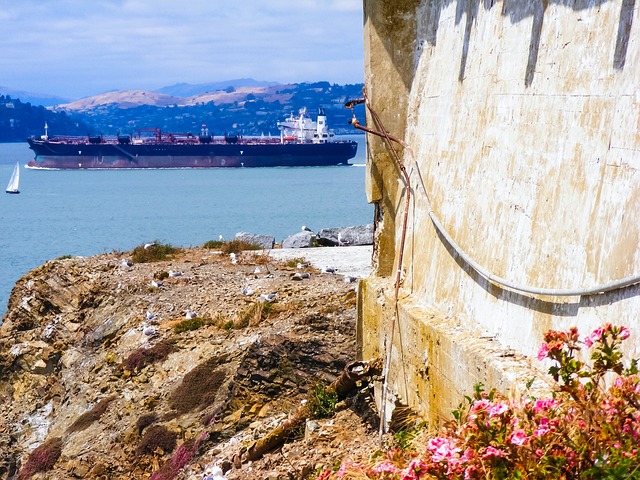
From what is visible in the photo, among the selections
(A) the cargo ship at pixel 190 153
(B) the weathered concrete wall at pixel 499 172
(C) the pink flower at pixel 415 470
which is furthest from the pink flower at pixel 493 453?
(A) the cargo ship at pixel 190 153

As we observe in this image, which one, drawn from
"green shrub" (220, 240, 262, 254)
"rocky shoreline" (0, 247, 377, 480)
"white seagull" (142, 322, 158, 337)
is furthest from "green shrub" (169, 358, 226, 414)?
"green shrub" (220, 240, 262, 254)

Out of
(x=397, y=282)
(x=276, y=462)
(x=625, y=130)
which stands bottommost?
(x=276, y=462)

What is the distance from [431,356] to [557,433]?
2.23 meters

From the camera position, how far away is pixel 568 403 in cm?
339

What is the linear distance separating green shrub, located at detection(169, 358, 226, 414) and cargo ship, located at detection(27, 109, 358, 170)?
9741 centimetres

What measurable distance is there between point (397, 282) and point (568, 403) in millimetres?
2819

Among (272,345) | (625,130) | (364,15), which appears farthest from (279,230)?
(625,130)

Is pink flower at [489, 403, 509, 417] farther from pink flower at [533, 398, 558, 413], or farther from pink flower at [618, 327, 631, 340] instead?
pink flower at [618, 327, 631, 340]

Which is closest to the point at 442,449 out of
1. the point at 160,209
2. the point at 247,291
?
the point at 247,291

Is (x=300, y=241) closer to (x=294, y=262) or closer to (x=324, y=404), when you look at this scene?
(x=294, y=262)

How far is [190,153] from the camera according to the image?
110 meters

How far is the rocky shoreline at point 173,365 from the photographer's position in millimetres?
9180

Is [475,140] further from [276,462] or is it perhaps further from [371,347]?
[276,462]

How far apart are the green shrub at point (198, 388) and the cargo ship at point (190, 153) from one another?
97.4 m
